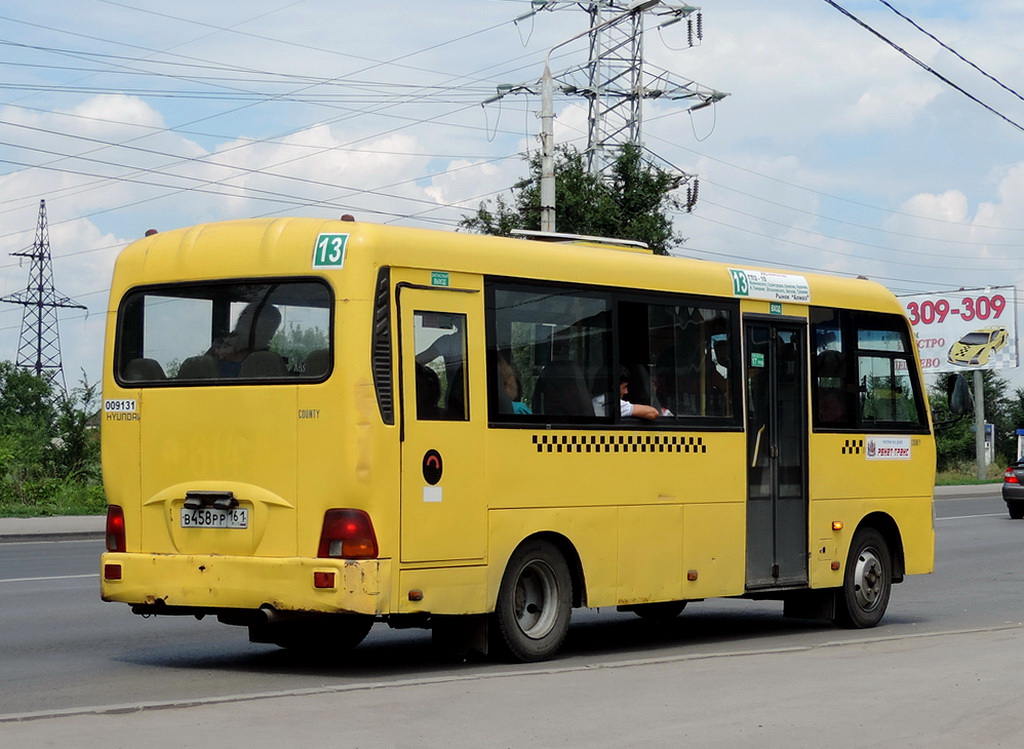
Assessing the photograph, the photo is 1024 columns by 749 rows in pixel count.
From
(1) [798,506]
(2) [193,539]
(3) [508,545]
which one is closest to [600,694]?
(3) [508,545]

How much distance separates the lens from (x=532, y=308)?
11.2 meters

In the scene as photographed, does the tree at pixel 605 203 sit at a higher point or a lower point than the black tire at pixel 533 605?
higher

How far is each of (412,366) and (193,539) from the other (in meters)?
1.82

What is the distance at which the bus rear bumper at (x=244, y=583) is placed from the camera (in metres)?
9.80

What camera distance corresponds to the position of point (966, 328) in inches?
2670

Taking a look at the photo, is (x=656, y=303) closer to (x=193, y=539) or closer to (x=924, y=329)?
(x=193, y=539)

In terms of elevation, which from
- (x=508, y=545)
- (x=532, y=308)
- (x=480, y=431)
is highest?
(x=532, y=308)

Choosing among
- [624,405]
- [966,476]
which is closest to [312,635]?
[624,405]

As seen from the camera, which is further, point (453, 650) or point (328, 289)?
point (453, 650)

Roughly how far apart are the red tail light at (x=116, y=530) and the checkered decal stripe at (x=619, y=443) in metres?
2.84

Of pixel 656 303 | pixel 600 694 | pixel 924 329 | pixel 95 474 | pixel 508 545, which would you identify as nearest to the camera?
pixel 600 694

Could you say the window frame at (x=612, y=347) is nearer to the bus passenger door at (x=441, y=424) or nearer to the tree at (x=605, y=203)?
the bus passenger door at (x=441, y=424)

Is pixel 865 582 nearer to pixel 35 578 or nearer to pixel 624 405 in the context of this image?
pixel 624 405

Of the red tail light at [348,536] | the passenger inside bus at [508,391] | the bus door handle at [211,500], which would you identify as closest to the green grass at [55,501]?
the bus door handle at [211,500]
